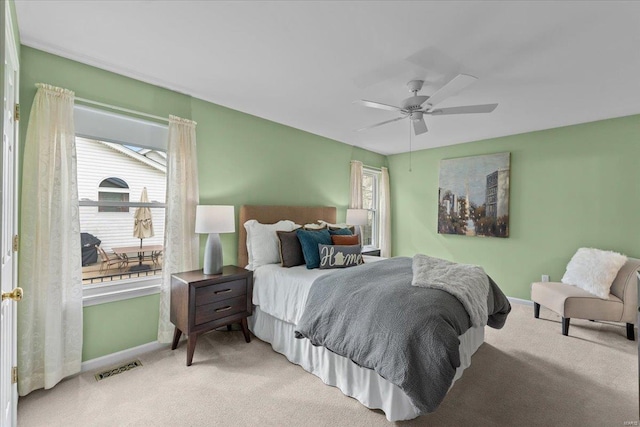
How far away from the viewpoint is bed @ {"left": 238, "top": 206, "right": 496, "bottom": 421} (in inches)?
78.5

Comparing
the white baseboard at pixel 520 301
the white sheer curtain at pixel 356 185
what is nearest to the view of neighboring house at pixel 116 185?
the white sheer curtain at pixel 356 185

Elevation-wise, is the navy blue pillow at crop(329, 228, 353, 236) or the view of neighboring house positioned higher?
the view of neighboring house

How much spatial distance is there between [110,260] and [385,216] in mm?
4488

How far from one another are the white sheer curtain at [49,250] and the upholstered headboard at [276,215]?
59.6 inches

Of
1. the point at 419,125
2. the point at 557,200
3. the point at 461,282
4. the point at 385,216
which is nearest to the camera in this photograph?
the point at 461,282

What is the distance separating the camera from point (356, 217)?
4793mm

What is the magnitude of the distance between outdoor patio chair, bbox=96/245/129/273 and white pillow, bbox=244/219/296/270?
1.19 meters

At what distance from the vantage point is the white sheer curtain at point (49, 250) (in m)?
2.16

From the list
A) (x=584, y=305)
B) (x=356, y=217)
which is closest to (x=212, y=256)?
(x=356, y=217)

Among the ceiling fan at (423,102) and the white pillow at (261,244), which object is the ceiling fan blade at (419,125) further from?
the white pillow at (261,244)

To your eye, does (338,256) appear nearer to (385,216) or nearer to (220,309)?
(220,309)

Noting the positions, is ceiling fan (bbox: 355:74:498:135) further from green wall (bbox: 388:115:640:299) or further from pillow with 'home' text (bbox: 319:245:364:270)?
green wall (bbox: 388:115:640:299)

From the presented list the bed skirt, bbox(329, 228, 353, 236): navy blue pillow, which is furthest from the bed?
bbox(329, 228, 353, 236): navy blue pillow

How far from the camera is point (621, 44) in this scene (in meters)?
2.10
